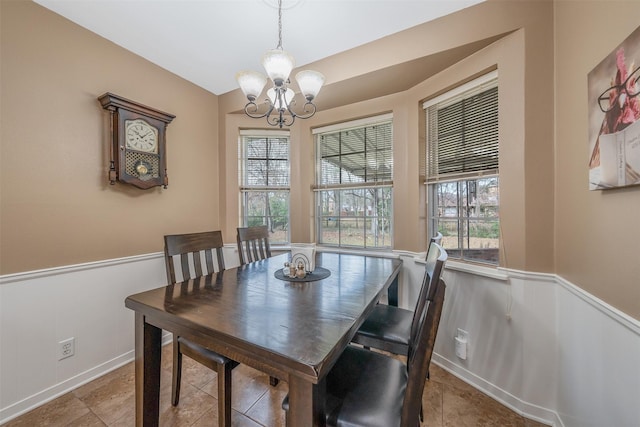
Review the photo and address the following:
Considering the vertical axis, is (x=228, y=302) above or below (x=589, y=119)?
below

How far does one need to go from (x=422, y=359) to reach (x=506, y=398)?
1334 mm

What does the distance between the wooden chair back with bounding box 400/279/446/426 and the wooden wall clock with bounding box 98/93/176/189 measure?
238 cm

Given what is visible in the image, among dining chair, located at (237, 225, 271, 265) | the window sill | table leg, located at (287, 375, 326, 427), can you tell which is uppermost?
dining chair, located at (237, 225, 271, 265)

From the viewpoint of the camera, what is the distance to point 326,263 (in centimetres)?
208

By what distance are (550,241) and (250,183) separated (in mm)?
2798

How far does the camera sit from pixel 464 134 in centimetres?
194

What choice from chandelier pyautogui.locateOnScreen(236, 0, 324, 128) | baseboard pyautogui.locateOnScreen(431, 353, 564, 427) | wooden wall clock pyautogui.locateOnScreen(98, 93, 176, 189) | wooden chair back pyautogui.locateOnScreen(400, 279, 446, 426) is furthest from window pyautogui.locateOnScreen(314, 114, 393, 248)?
wooden chair back pyautogui.locateOnScreen(400, 279, 446, 426)

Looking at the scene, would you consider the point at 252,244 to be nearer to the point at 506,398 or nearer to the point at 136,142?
the point at 136,142

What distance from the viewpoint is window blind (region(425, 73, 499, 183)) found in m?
1.76

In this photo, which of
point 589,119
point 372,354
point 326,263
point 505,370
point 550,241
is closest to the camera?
point 589,119

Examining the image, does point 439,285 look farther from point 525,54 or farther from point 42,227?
point 42,227

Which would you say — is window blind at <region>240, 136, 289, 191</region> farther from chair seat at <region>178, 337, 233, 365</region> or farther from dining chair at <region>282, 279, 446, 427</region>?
dining chair at <region>282, 279, 446, 427</region>

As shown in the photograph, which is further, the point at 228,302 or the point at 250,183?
the point at 250,183

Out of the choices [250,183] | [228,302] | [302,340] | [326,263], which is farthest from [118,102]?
[302,340]
